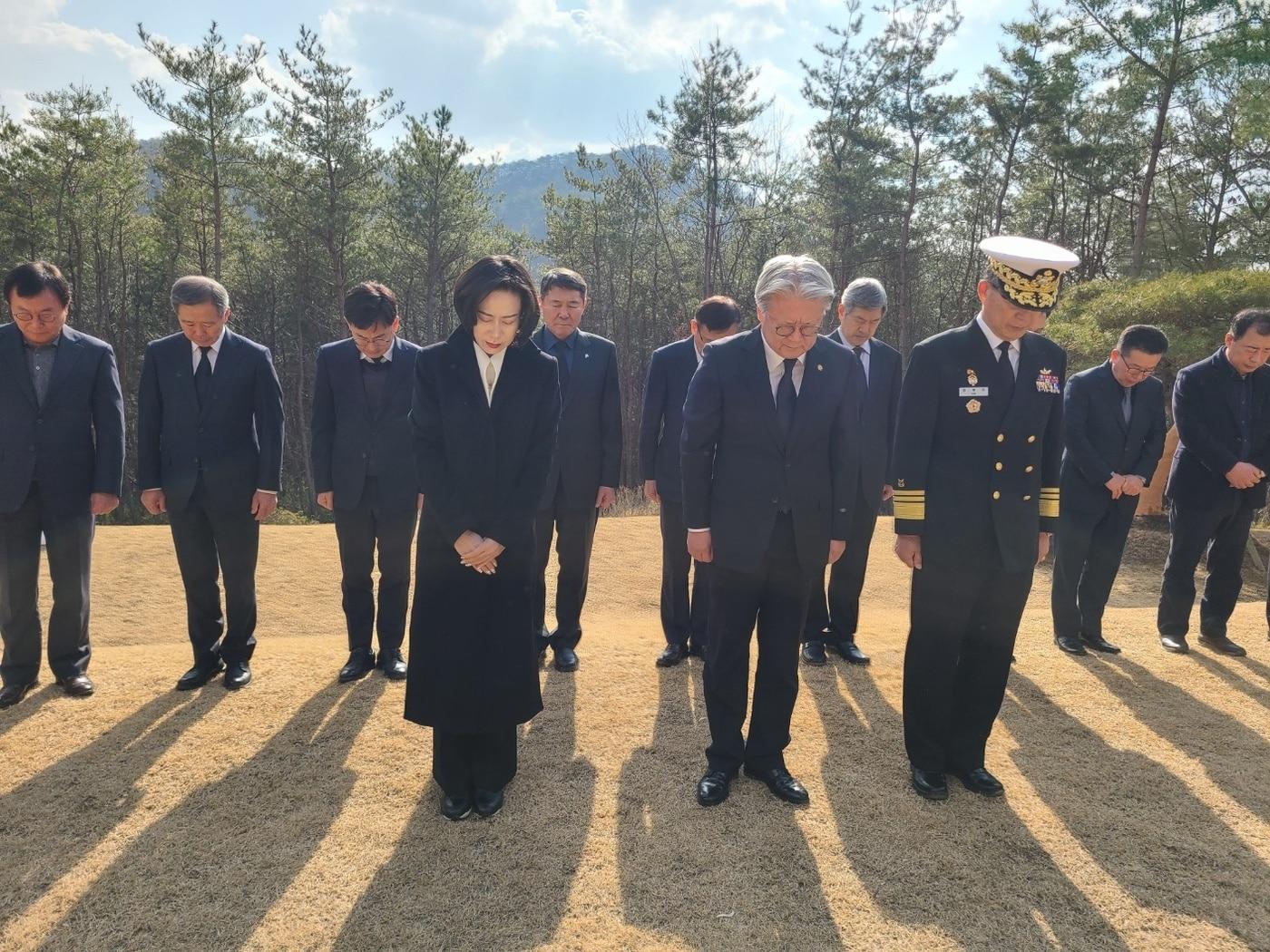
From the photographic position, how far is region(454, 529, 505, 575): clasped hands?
8.53 ft

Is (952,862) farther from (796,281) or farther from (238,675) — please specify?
(238,675)

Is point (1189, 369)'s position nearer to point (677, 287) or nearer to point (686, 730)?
point (686, 730)

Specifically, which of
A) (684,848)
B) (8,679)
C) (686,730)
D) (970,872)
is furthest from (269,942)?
(8,679)

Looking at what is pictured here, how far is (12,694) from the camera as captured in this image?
140 inches

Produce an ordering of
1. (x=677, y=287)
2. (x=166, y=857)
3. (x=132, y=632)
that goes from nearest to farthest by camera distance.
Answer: (x=166, y=857)
(x=132, y=632)
(x=677, y=287)

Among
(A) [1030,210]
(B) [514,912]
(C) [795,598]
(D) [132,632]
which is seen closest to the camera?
(B) [514,912]

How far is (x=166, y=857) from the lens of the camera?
2.44m

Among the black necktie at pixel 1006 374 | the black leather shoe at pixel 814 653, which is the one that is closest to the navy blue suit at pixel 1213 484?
the black leather shoe at pixel 814 653

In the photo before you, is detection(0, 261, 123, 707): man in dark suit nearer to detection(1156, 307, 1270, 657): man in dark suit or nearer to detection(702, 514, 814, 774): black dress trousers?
detection(702, 514, 814, 774): black dress trousers

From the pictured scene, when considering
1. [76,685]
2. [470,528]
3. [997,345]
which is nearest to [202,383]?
[76,685]

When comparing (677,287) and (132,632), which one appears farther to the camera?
(677,287)

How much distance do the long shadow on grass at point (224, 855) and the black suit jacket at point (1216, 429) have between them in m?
5.24

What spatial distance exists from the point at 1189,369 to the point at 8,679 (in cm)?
710

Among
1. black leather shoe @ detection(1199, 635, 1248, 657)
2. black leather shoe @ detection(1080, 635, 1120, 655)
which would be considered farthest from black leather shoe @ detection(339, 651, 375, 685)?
black leather shoe @ detection(1199, 635, 1248, 657)
